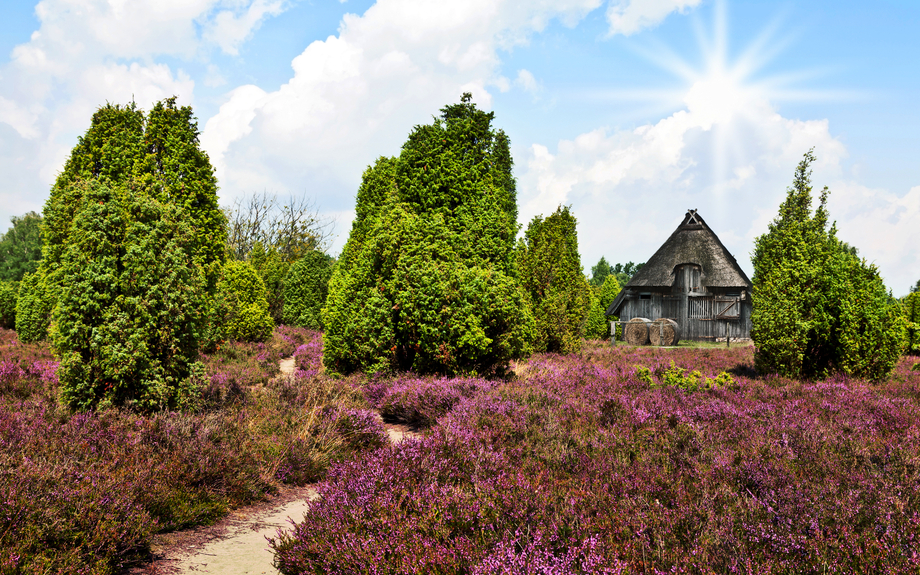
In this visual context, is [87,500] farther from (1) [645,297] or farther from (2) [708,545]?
(1) [645,297]

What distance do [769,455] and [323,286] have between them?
26634 mm

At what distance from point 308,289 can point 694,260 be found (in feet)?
82.4

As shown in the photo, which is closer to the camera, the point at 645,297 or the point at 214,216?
the point at 214,216

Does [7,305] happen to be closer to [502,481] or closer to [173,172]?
[173,172]

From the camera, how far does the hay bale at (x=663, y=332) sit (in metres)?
33.8

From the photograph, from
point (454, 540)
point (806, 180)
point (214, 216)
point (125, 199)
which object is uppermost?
point (806, 180)

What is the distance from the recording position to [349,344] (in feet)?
36.7

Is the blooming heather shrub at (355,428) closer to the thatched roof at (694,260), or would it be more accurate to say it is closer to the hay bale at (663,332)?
the hay bale at (663,332)

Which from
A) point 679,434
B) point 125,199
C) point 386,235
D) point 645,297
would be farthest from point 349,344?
point 645,297

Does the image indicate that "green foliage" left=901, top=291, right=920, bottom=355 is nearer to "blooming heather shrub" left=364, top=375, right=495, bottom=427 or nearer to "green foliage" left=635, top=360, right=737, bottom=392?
"green foliage" left=635, top=360, right=737, bottom=392

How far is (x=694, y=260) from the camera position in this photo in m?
35.4

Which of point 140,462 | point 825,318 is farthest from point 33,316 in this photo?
point 825,318

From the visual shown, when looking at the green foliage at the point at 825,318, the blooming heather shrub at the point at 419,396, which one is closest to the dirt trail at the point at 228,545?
the blooming heather shrub at the point at 419,396

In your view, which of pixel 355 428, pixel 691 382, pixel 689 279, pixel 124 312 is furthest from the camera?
pixel 689 279
